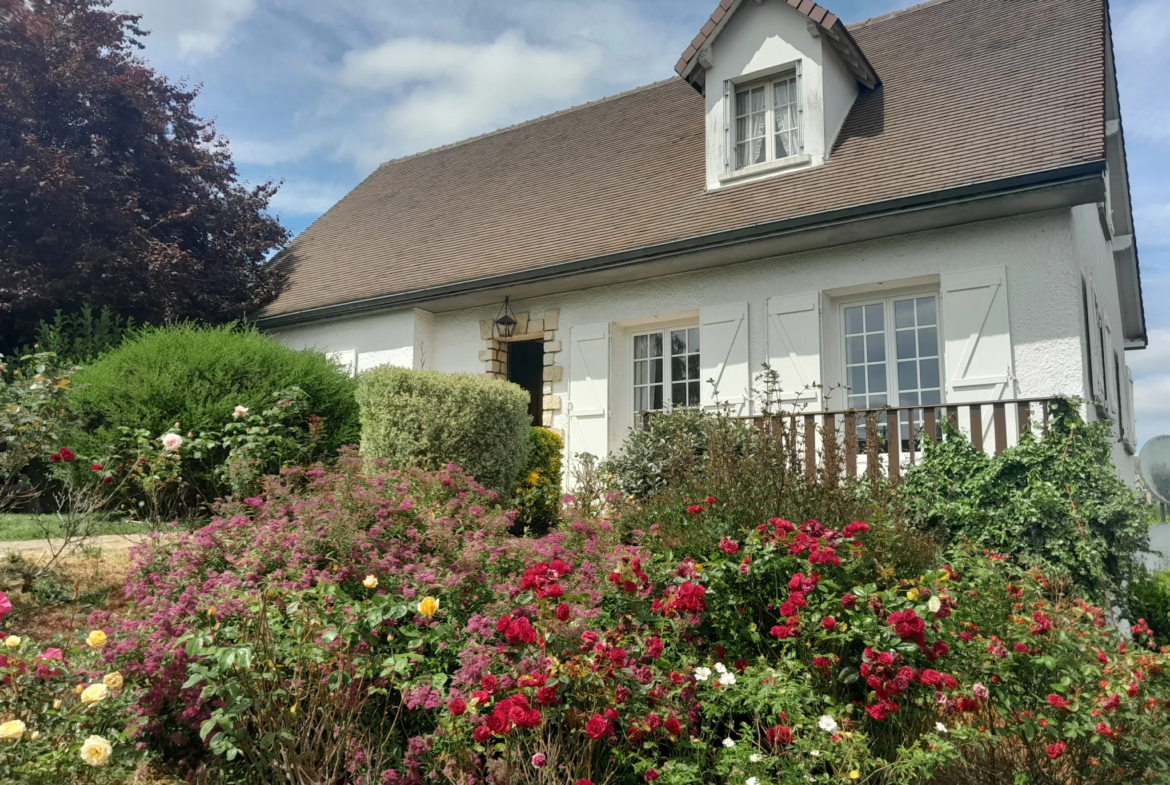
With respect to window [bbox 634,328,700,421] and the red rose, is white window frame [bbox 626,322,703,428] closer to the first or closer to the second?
window [bbox 634,328,700,421]

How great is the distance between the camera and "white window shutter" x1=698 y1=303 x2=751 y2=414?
782cm

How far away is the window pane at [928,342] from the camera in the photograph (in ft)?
23.5

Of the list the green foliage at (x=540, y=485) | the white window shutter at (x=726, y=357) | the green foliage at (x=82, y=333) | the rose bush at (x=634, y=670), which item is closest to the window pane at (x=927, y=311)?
the white window shutter at (x=726, y=357)

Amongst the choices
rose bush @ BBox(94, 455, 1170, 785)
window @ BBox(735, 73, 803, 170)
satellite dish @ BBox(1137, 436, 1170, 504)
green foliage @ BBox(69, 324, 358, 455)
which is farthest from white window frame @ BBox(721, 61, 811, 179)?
rose bush @ BBox(94, 455, 1170, 785)

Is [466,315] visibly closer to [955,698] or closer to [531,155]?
[531,155]

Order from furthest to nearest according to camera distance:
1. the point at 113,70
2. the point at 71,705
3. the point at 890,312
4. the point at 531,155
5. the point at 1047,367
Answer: the point at 531,155, the point at 113,70, the point at 890,312, the point at 1047,367, the point at 71,705

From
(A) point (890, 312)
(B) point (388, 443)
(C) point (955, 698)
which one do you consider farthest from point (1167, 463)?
(B) point (388, 443)

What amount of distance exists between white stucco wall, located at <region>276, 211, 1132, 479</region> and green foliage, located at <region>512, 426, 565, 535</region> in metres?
0.89

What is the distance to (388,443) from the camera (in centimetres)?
659

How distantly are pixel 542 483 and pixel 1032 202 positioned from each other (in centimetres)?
515

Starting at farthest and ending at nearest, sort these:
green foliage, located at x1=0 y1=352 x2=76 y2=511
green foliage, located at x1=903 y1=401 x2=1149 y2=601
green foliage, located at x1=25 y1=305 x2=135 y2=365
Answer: green foliage, located at x1=25 y1=305 x2=135 y2=365, green foliage, located at x1=903 y1=401 x2=1149 y2=601, green foliage, located at x1=0 y1=352 x2=76 y2=511

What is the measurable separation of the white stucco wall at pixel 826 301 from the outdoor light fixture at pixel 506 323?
16cm

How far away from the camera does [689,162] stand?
9.66m

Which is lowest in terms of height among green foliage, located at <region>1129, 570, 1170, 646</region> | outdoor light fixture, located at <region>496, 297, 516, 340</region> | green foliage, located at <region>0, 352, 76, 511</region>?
green foliage, located at <region>1129, 570, 1170, 646</region>
